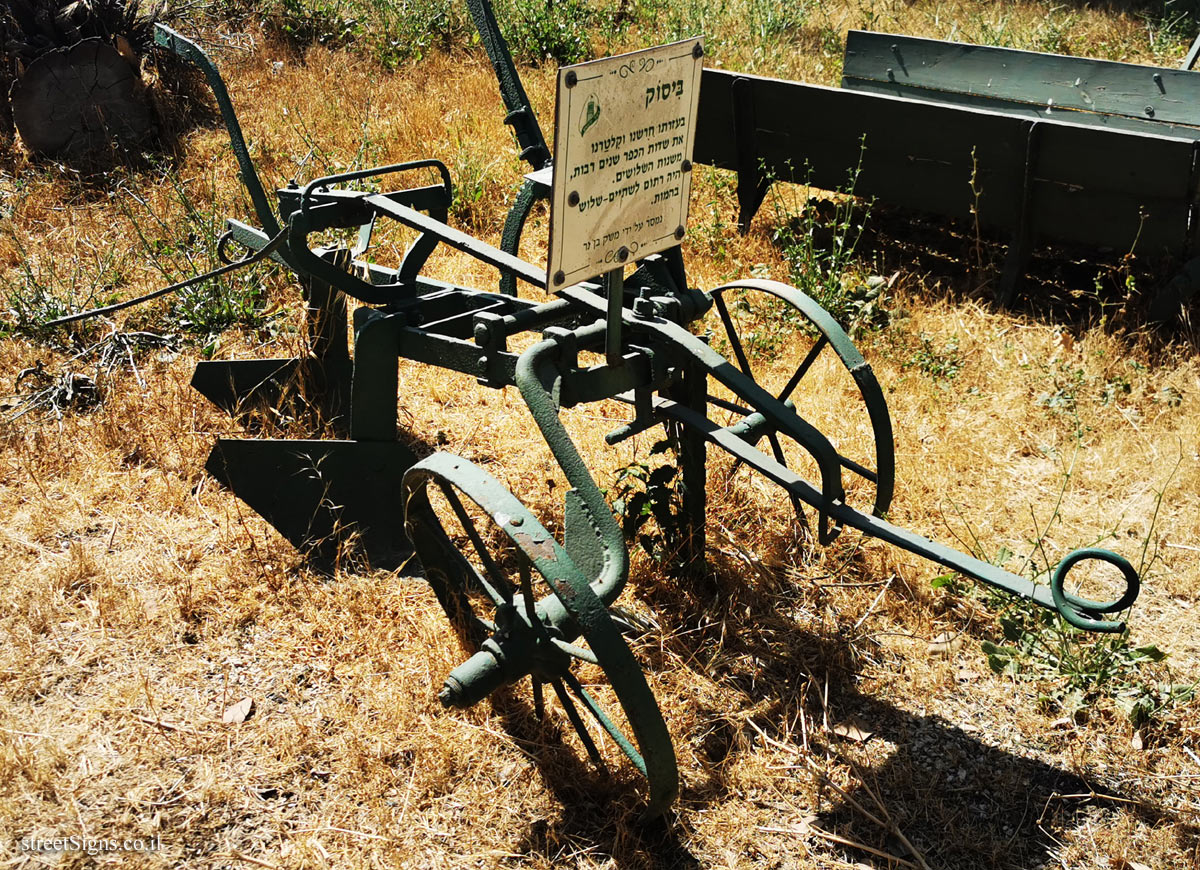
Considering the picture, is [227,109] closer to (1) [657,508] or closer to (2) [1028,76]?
(1) [657,508]

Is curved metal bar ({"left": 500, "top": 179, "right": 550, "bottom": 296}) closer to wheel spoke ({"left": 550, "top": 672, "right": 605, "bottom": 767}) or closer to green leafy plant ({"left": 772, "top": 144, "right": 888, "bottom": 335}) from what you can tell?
wheel spoke ({"left": 550, "top": 672, "right": 605, "bottom": 767})

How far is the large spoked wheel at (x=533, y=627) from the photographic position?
200cm

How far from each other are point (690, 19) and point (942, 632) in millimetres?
5913

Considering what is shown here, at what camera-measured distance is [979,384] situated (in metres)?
4.08

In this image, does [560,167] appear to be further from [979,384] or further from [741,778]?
[979,384]

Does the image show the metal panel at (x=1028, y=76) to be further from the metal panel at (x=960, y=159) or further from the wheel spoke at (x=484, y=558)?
the wheel spoke at (x=484, y=558)

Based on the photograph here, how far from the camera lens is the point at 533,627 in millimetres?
2359

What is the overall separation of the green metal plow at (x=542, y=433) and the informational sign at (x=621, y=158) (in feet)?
0.49

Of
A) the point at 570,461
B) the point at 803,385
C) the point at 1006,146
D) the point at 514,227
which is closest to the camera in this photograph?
the point at 570,461

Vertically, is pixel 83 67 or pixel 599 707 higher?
pixel 83 67

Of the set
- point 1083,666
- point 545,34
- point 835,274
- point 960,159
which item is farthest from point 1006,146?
point 545,34

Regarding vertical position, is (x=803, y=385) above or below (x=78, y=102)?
below

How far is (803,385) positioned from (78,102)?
14.6 ft

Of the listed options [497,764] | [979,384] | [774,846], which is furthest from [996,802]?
[979,384]
